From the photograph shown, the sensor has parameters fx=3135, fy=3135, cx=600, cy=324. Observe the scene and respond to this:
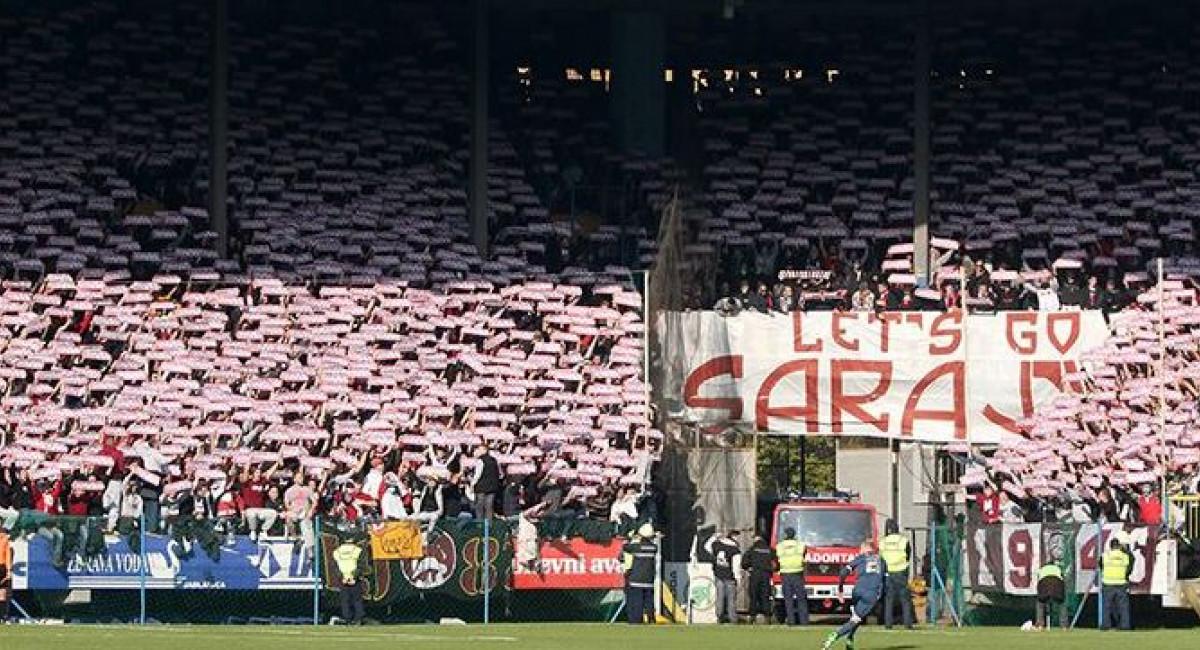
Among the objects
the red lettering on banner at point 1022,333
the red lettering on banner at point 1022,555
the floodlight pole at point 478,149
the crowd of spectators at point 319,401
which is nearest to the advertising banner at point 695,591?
the crowd of spectators at point 319,401

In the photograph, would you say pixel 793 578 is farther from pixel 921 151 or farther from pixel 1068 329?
pixel 921 151

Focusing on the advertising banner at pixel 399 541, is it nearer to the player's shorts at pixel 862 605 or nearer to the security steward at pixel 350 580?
the security steward at pixel 350 580

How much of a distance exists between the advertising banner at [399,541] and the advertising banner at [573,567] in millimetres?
1407

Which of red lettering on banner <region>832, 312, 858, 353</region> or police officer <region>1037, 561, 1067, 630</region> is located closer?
police officer <region>1037, 561, 1067, 630</region>

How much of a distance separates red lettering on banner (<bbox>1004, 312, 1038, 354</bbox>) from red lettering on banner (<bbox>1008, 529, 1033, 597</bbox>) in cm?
667

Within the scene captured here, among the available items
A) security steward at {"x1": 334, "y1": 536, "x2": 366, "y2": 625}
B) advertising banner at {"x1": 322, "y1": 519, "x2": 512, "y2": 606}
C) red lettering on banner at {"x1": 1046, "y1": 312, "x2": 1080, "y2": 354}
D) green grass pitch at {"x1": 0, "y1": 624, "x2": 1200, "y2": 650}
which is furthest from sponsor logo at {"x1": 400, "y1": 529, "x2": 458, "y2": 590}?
red lettering on banner at {"x1": 1046, "y1": 312, "x2": 1080, "y2": 354}

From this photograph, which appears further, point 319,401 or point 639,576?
point 319,401

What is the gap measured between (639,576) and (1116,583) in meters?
6.34

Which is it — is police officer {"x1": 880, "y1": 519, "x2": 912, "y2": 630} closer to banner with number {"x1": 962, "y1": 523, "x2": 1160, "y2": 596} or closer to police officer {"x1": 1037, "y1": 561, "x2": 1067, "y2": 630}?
police officer {"x1": 1037, "y1": 561, "x2": 1067, "y2": 630}

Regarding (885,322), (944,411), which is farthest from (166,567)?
(944,411)

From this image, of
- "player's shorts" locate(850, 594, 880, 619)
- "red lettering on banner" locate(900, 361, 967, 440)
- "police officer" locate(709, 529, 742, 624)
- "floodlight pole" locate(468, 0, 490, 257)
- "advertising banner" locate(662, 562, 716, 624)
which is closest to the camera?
"player's shorts" locate(850, 594, 880, 619)

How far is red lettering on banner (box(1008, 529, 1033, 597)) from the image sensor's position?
41.9 metres

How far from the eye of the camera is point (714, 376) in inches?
1924

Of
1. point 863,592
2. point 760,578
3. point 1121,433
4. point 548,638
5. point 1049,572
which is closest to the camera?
point 863,592
